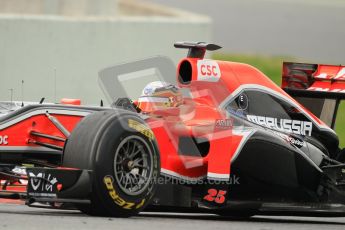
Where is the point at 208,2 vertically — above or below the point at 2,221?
above

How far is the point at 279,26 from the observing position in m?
24.3

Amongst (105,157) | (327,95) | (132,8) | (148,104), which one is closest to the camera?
(105,157)

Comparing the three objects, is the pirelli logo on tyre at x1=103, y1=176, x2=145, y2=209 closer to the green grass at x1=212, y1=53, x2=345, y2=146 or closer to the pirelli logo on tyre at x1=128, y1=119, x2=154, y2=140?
the pirelli logo on tyre at x1=128, y1=119, x2=154, y2=140

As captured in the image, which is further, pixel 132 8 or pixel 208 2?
pixel 208 2

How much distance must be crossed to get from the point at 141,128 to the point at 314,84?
316cm

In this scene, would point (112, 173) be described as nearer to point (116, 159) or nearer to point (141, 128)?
point (116, 159)

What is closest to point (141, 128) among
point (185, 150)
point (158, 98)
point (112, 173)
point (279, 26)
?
point (112, 173)

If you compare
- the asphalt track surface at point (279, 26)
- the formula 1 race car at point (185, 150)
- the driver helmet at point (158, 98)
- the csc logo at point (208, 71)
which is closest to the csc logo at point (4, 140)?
the formula 1 race car at point (185, 150)

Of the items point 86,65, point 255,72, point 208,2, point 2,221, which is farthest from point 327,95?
point 208,2

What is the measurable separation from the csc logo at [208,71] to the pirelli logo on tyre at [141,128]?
54.7 inches

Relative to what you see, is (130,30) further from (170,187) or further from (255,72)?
(170,187)

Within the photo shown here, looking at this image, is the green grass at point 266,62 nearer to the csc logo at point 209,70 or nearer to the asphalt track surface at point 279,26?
the asphalt track surface at point 279,26

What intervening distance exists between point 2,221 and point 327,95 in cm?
444

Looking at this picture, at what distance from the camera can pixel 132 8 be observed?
23062 millimetres
